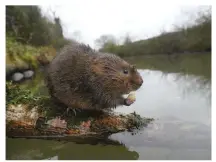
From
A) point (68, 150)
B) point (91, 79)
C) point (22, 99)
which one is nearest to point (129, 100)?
point (91, 79)

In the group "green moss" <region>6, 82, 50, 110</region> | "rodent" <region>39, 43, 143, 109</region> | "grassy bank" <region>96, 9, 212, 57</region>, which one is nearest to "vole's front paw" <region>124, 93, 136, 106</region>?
"rodent" <region>39, 43, 143, 109</region>

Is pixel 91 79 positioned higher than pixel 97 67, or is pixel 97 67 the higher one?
pixel 97 67

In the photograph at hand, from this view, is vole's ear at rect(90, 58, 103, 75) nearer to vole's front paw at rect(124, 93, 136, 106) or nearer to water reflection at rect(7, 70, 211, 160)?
vole's front paw at rect(124, 93, 136, 106)

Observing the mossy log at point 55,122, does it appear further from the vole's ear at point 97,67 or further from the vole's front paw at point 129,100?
the vole's ear at point 97,67

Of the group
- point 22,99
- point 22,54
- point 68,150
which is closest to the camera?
point 68,150

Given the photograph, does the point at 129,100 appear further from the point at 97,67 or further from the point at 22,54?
the point at 22,54

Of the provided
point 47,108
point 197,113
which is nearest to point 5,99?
point 47,108
